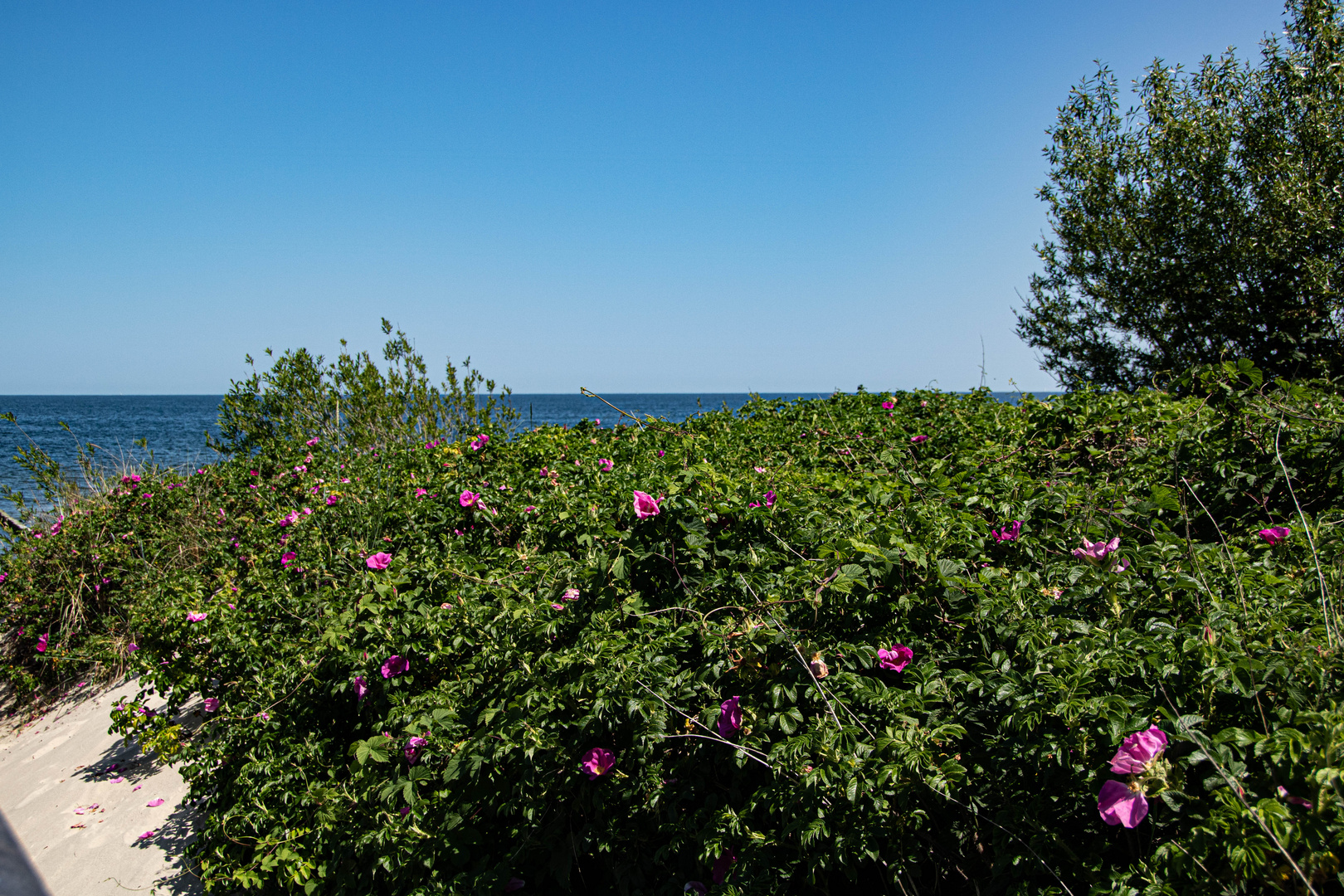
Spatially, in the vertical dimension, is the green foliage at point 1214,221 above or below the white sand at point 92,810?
above

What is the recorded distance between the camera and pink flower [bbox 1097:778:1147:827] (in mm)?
1461

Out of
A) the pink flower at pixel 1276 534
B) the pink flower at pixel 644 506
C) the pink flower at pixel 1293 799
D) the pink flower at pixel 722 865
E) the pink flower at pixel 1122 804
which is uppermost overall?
the pink flower at pixel 644 506

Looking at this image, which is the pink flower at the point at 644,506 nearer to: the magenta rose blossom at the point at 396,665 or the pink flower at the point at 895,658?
the pink flower at the point at 895,658

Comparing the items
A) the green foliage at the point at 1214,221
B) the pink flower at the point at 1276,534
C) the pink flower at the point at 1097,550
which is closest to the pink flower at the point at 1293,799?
the pink flower at the point at 1097,550

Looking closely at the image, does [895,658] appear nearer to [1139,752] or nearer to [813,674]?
[813,674]

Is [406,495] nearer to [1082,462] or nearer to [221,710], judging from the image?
[221,710]

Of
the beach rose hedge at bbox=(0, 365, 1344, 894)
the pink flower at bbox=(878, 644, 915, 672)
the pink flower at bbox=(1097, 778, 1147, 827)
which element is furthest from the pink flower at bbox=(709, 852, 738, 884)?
the pink flower at bbox=(1097, 778, 1147, 827)

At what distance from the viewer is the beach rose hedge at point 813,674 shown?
1574 mm

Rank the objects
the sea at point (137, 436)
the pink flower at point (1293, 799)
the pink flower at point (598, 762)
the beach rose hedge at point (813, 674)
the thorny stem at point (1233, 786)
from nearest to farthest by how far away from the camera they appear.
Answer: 1. the thorny stem at point (1233, 786)
2. the pink flower at point (1293, 799)
3. the beach rose hedge at point (813, 674)
4. the pink flower at point (598, 762)
5. the sea at point (137, 436)

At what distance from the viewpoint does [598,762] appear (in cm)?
218

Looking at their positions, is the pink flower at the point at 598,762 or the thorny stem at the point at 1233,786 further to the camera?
the pink flower at the point at 598,762

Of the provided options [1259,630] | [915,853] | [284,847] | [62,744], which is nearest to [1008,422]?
[1259,630]

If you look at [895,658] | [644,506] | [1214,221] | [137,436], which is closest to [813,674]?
[895,658]

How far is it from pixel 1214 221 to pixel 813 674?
957 cm
